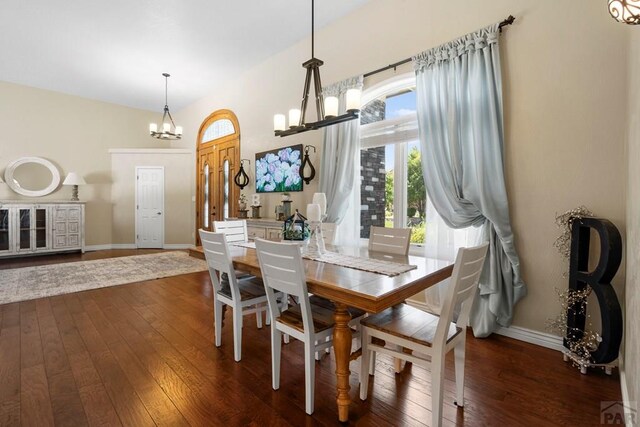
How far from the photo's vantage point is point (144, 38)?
13.8 ft

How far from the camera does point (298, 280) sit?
1.53 metres

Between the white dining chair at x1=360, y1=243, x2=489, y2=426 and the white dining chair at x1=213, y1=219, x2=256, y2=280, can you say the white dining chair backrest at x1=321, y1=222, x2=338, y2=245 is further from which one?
the white dining chair at x1=360, y1=243, x2=489, y2=426

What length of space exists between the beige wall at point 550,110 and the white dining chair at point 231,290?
2148mm

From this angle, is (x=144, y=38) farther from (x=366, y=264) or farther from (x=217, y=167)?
(x=366, y=264)

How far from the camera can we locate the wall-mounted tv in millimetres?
4344

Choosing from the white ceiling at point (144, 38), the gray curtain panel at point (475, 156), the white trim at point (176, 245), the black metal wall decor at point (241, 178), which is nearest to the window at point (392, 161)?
the gray curtain panel at point (475, 156)

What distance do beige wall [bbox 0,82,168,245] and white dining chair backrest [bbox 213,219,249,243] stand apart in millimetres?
5672

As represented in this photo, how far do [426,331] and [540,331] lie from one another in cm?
145

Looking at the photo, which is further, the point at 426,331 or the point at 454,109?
the point at 454,109

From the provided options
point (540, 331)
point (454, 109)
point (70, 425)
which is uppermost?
point (454, 109)

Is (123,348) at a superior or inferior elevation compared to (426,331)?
inferior

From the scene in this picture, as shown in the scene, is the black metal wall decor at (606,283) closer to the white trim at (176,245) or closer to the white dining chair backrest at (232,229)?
the white dining chair backrest at (232,229)

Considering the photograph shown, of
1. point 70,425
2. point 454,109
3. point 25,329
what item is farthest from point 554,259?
point 25,329

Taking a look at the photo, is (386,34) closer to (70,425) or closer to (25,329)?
(70,425)
